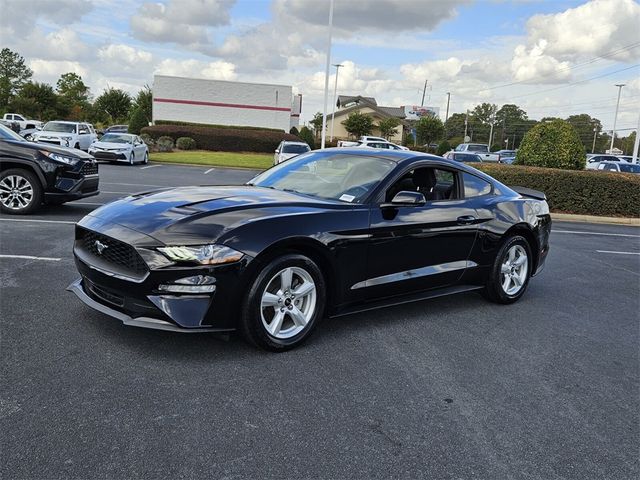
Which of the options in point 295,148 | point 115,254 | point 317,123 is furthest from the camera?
point 317,123

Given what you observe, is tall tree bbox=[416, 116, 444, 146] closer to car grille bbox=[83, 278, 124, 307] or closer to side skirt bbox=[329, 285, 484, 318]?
side skirt bbox=[329, 285, 484, 318]

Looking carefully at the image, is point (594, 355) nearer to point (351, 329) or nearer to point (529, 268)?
point (529, 268)

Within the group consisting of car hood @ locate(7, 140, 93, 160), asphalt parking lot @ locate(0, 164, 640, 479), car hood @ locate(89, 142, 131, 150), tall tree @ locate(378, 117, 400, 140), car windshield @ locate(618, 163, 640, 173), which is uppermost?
tall tree @ locate(378, 117, 400, 140)

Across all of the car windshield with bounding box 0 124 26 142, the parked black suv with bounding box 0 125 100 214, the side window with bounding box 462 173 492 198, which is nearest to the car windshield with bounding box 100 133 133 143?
the car windshield with bounding box 0 124 26 142

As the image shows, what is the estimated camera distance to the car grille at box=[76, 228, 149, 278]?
143 inches

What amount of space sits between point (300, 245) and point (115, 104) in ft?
244

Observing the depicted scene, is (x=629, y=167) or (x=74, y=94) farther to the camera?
(x=74, y=94)

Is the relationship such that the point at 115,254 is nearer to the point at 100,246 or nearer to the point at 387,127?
the point at 100,246

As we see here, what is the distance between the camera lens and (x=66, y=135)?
955 inches

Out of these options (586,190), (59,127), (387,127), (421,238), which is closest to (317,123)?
(387,127)

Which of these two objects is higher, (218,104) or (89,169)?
(218,104)

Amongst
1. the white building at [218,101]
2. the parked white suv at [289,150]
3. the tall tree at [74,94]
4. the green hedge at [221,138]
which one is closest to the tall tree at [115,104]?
the tall tree at [74,94]

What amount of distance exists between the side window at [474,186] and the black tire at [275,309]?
2.16 m

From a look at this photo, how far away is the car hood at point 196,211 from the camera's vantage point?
3668mm
